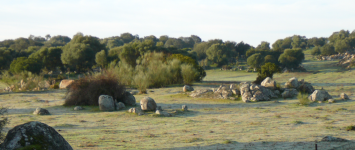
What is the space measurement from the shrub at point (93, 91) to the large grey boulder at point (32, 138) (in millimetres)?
13269

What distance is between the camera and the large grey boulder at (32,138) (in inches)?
212

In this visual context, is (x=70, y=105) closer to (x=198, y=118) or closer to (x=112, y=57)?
(x=198, y=118)

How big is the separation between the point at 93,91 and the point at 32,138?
45.4 ft

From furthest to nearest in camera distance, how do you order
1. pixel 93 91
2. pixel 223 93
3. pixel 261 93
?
pixel 223 93
pixel 261 93
pixel 93 91

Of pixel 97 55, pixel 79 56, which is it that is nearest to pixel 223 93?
pixel 97 55

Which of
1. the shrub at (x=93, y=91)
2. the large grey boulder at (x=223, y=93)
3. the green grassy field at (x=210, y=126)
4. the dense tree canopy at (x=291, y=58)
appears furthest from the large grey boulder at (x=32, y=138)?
the dense tree canopy at (x=291, y=58)

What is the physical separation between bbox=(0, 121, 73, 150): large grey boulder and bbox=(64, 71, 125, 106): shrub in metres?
13.3

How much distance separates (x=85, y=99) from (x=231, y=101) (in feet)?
29.8

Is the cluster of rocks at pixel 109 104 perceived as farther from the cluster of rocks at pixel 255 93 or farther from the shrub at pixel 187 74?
the shrub at pixel 187 74

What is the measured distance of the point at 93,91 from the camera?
19109 millimetres

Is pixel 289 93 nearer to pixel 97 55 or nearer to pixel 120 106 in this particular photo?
pixel 120 106

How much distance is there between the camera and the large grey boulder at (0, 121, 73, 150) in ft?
17.7

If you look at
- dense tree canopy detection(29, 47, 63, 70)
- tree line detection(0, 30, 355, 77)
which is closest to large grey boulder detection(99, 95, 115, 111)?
tree line detection(0, 30, 355, 77)

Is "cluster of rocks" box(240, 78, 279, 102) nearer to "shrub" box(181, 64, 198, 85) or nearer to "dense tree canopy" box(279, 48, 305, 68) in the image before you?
"shrub" box(181, 64, 198, 85)
